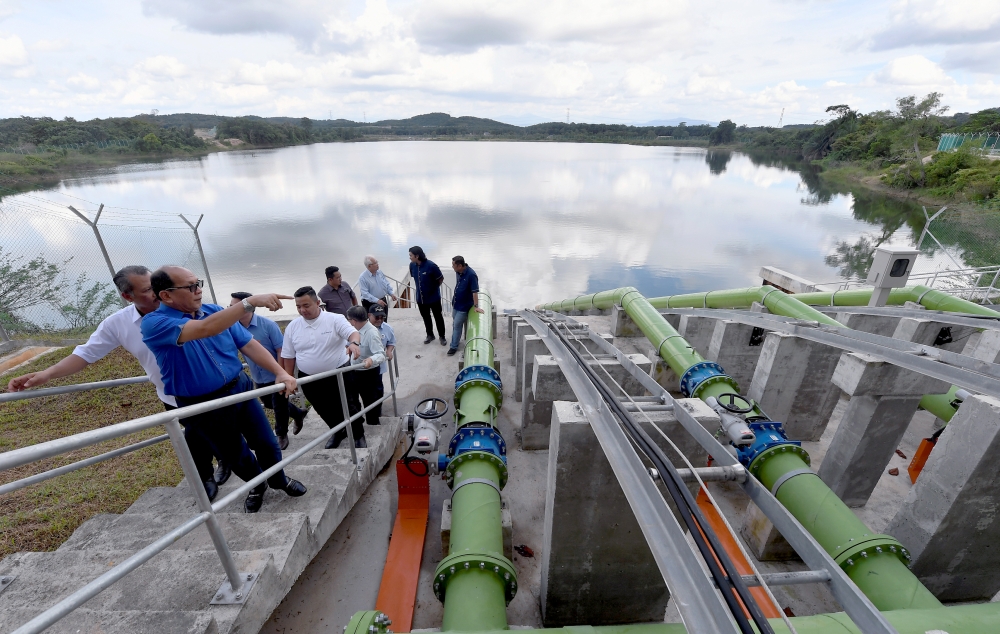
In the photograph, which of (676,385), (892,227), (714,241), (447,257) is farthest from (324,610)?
(892,227)

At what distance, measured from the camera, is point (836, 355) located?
16.7 ft

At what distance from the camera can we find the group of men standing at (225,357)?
2379 millimetres

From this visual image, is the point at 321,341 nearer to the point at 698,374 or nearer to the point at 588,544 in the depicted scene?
the point at 588,544

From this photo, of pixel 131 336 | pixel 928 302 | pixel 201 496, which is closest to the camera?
pixel 201 496

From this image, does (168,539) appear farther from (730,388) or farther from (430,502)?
(730,388)

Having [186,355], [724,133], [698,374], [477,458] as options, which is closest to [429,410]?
[477,458]

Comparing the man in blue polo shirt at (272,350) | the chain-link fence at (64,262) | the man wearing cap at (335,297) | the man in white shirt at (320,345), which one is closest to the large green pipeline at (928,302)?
the man in white shirt at (320,345)

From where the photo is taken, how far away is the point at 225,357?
2709 millimetres

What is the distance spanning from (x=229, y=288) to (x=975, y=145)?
173 feet

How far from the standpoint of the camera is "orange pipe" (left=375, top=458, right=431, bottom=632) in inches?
127

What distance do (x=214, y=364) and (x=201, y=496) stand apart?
1109mm

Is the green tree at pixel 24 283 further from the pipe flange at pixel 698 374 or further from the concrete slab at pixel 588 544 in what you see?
the pipe flange at pixel 698 374

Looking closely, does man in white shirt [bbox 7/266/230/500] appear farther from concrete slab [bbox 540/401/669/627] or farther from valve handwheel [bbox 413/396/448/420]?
concrete slab [bbox 540/401/669/627]

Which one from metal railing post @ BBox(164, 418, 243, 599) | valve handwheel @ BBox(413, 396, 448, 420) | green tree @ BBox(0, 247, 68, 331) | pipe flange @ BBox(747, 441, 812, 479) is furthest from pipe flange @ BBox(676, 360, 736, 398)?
green tree @ BBox(0, 247, 68, 331)
